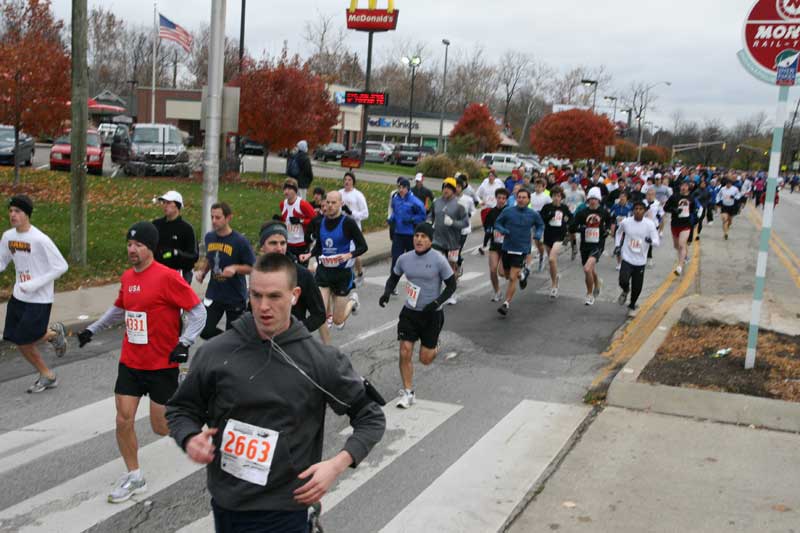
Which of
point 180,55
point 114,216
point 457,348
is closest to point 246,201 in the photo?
point 114,216

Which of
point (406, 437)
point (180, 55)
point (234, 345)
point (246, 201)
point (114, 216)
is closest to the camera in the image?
point (234, 345)

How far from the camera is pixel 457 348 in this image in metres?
10.3

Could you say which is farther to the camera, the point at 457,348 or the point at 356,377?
the point at 457,348

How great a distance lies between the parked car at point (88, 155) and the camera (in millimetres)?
28016

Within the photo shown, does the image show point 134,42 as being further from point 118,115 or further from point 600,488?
point 600,488

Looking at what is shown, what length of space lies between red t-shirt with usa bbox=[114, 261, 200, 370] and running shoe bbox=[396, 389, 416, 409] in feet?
8.80

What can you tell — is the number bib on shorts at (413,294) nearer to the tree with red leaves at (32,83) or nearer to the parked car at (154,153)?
the tree with red leaves at (32,83)

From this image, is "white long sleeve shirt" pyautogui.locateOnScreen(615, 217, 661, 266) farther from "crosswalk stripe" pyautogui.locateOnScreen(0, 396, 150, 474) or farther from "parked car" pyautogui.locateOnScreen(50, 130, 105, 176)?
"parked car" pyautogui.locateOnScreen(50, 130, 105, 176)

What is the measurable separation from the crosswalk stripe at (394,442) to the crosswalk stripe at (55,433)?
74.1 inches

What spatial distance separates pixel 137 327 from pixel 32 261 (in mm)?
2570

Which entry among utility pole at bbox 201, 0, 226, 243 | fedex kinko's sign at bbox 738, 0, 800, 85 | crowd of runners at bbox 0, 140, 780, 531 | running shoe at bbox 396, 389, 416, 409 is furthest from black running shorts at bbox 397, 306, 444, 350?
utility pole at bbox 201, 0, 226, 243

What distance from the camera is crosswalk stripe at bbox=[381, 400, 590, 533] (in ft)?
17.4

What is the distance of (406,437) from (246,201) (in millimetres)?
16767

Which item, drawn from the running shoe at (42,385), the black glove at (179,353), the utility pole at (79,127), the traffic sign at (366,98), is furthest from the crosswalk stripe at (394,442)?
the traffic sign at (366,98)
